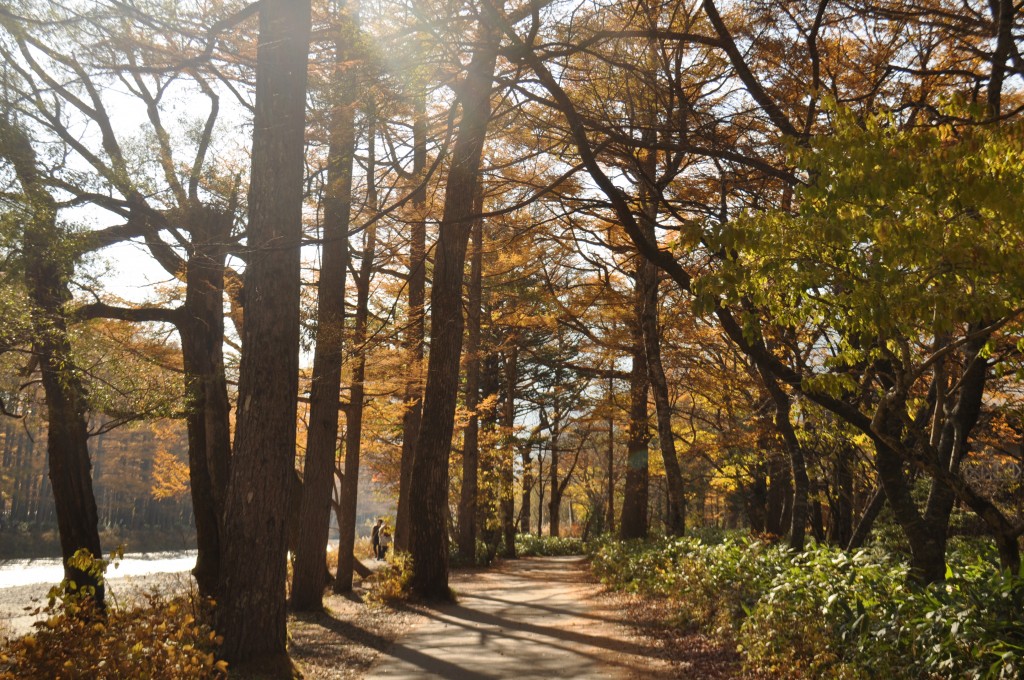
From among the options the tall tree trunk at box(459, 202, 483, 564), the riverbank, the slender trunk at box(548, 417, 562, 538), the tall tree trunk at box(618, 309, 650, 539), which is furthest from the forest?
the riverbank

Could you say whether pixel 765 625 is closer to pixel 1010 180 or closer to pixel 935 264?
pixel 935 264

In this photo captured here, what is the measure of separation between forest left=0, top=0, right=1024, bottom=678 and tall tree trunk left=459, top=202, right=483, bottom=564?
2.25 m

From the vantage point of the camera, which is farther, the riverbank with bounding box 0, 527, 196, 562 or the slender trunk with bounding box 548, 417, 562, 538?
the riverbank with bounding box 0, 527, 196, 562

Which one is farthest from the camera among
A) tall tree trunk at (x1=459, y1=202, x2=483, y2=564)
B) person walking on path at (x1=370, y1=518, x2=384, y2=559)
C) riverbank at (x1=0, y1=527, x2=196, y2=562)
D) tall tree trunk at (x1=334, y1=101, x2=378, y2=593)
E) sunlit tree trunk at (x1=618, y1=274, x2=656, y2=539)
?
riverbank at (x1=0, y1=527, x2=196, y2=562)

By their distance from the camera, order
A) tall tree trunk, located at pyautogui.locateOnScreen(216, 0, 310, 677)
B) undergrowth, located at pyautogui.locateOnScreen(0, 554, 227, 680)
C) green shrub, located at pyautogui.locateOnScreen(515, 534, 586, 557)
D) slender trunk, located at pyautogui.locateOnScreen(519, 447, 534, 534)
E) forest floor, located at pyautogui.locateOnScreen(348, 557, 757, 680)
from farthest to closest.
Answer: green shrub, located at pyautogui.locateOnScreen(515, 534, 586, 557)
slender trunk, located at pyautogui.locateOnScreen(519, 447, 534, 534)
forest floor, located at pyautogui.locateOnScreen(348, 557, 757, 680)
tall tree trunk, located at pyautogui.locateOnScreen(216, 0, 310, 677)
undergrowth, located at pyautogui.locateOnScreen(0, 554, 227, 680)

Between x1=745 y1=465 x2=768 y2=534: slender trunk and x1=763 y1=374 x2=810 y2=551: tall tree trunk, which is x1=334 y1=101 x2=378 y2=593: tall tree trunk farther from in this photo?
x1=745 y1=465 x2=768 y2=534: slender trunk

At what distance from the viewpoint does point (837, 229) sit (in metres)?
4.80

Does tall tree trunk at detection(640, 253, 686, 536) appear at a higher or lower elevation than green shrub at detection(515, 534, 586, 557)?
higher

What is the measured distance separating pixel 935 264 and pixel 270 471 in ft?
18.2

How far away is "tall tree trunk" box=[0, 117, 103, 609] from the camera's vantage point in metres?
8.41

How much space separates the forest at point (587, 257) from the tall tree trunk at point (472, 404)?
225 cm

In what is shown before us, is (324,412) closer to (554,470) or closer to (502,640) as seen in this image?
(502,640)

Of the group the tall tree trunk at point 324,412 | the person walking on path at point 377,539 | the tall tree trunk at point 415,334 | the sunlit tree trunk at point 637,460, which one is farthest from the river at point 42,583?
the sunlit tree trunk at point 637,460

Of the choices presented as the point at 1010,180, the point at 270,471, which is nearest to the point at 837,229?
the point at 1010,180
